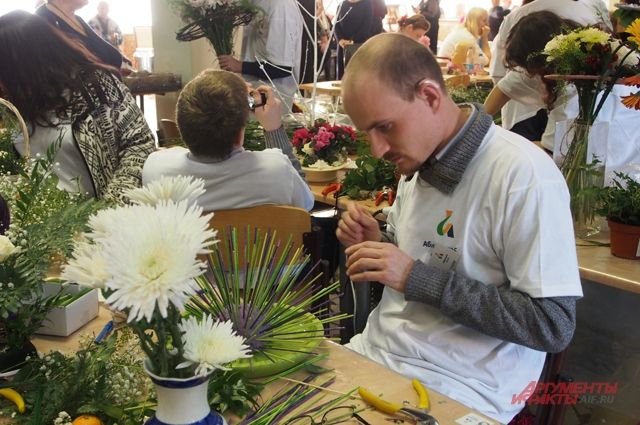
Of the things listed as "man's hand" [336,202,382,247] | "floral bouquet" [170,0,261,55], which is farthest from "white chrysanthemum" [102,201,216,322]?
"floral bouquet" [170,0,261,55]

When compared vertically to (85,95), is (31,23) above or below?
above

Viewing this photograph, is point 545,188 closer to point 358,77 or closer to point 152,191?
point 358,77

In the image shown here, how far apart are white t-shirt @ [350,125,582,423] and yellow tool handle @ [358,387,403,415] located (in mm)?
322

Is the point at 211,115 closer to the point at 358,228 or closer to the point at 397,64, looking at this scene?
the point at 358,228

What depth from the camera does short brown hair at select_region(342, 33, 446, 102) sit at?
4.50 ft

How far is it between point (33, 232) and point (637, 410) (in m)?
2.00

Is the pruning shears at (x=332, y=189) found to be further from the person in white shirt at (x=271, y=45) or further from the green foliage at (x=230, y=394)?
the green foliage at (x=230, y=394)

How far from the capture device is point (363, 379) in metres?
1.22

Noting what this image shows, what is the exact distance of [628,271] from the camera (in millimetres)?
1835

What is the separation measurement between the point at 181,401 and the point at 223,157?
1.48 metres

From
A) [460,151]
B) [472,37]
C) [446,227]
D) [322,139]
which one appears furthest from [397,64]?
[472,37]

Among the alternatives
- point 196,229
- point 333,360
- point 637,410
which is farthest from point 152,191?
point 637,410

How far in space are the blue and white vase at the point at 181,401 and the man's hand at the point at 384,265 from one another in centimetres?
64

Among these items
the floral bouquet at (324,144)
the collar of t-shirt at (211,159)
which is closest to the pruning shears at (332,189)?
the floral bouquet at (324,144)
